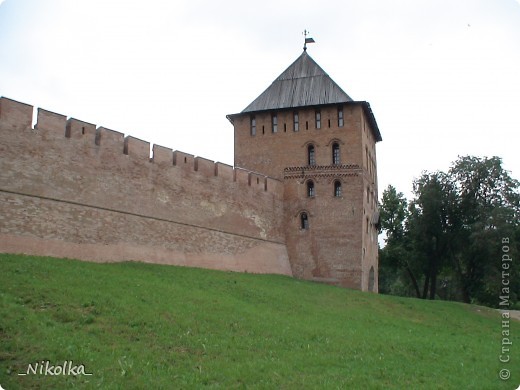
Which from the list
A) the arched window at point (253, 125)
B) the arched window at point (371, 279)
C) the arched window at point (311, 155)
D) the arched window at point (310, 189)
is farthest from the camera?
the arched window at point (253, 125)

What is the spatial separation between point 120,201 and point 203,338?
9483 mm

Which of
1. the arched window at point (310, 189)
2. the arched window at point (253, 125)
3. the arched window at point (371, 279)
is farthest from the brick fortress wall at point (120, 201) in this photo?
the arched window at point (371, 279)

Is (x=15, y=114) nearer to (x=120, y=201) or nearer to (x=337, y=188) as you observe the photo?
(x=120, y=201)

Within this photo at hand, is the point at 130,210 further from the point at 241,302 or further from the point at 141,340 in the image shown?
the point at 141,340

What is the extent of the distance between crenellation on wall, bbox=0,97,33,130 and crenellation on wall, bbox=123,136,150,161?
12.1 feet

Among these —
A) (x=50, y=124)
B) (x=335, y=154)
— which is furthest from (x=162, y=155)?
(x=335, y=154)

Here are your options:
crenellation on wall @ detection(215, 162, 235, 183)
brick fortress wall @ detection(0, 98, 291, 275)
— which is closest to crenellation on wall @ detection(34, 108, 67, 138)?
brick fortress wall @ detection(0, 98, 291, 275)

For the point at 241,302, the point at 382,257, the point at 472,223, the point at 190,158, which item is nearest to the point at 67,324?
the point at 241,302

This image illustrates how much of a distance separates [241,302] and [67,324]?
19.9 ft

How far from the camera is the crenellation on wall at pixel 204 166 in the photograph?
23.4 m

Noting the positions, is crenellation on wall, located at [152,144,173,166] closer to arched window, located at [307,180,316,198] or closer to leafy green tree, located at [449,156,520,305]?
arched window, located at [307,180,316,198]

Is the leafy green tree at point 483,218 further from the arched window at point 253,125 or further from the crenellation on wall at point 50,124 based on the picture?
the crenellation on wall at point 50,124

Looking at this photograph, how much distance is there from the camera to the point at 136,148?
2117 cm

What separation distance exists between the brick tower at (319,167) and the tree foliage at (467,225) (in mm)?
2961
